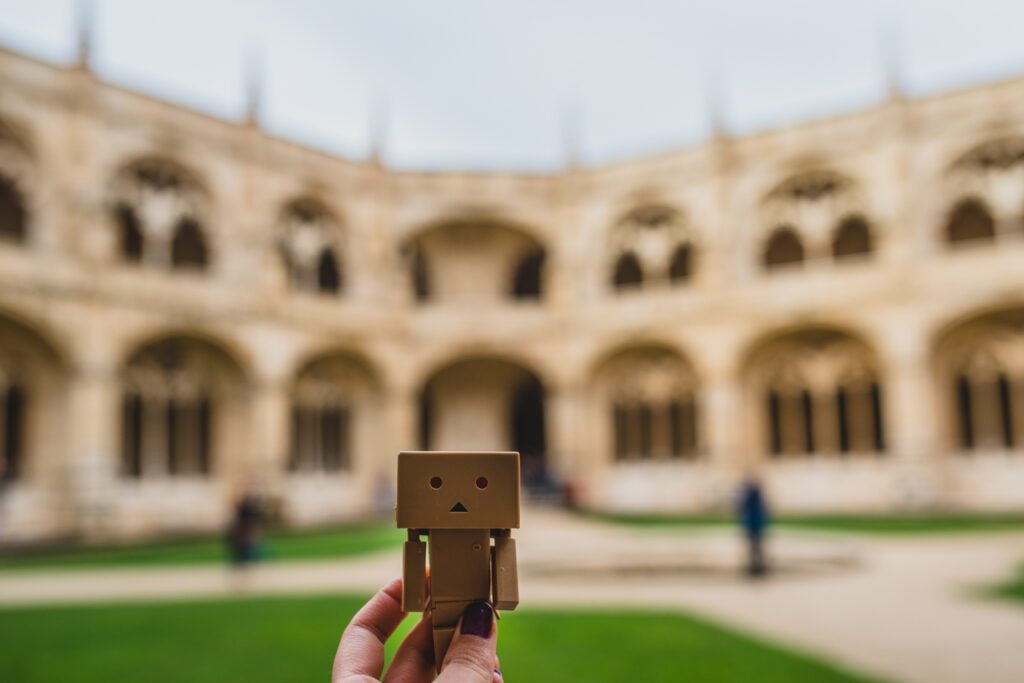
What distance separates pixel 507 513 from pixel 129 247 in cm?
2162

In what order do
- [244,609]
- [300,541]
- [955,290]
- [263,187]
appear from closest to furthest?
[244,609], [300,541], [955,290], [263,187]

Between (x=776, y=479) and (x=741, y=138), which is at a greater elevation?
(x=741, y=138)

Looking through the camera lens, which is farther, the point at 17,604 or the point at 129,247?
the point at 129,247

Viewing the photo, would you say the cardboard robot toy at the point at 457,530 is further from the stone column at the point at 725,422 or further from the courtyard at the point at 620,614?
the stone column at the point at 725,422

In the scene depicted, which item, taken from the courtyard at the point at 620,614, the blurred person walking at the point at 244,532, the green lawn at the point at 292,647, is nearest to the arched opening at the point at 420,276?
the courtyard at the point at 620,614

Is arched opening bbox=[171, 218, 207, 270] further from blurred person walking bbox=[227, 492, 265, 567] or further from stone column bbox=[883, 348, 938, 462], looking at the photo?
stone column bbox=[883, 348, 938, 462]

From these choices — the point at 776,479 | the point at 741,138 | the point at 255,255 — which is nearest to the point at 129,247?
the point at 255,255

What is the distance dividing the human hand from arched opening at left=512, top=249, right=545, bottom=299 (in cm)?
2580

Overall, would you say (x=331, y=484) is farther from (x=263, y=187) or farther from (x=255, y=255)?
(x=263, y=187)

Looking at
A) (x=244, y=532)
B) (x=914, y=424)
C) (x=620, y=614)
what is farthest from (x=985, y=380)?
(x=244, y=532)

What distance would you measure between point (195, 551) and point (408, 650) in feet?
51.6

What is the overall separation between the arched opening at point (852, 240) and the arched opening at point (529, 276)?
28.9 feet

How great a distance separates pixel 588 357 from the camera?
81.7ft

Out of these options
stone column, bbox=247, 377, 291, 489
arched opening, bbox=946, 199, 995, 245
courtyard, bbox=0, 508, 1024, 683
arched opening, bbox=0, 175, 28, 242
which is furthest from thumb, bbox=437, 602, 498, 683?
arched opening, bbox=946, 199, 995, 245
